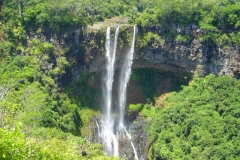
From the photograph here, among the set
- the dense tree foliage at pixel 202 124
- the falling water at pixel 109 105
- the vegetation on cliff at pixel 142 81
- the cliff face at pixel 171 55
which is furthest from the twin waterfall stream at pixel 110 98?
the dense tree foliage at pixel 202 124

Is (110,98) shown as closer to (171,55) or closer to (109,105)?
(109,105)

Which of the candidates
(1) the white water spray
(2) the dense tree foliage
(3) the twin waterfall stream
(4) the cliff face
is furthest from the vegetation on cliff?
(3) the twin waterfall stream

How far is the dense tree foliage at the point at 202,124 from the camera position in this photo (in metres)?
20.5

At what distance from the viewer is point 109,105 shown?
28984mm

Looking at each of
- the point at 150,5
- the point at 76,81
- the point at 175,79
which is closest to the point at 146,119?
the point at 175,79

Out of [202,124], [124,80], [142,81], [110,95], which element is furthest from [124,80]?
[202,124]

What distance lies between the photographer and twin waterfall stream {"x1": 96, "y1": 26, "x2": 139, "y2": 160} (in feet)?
87.9

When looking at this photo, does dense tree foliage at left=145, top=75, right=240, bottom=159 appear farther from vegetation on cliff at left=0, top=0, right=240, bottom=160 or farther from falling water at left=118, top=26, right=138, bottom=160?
falling water at left=118, top=26, right=138, bottom=160

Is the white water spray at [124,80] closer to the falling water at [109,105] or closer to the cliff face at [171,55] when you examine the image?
the cliff face at [171,55]

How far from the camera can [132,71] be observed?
29.4 metres

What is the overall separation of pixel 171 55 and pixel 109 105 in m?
6.46

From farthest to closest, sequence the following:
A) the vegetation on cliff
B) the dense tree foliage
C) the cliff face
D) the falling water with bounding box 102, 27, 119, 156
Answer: the cliff face
the falling water with bounding box 102, 27, 119, 156
the vegetation on cliff
the dense tree foliage

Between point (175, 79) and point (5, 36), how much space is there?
13780 millimetres

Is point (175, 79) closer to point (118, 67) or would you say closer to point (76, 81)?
point (118, 67)
